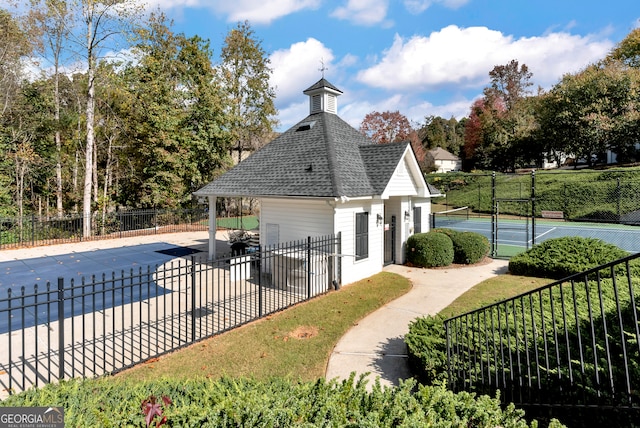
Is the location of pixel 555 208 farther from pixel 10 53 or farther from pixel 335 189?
pixel 10 53

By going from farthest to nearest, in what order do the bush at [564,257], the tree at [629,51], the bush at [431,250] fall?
the tree at [629,51] < the bush at [431,250] < the bush at [564,257]

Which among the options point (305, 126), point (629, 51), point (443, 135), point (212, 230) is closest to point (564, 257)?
point (305, 126)

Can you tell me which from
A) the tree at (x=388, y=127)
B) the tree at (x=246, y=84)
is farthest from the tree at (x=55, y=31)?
the tree at (x=388, y=127)

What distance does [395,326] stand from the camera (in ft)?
26.1

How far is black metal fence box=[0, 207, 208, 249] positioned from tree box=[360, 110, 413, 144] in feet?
96.0

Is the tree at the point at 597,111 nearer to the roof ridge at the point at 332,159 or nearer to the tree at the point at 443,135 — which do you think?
the tree at the point at 443,135

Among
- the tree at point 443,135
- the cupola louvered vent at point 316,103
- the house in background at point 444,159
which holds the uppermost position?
the tree at point 443,135

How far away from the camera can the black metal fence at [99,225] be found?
58.7 ft

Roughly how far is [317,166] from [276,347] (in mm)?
7119

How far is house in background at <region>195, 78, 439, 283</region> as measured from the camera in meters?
11.4

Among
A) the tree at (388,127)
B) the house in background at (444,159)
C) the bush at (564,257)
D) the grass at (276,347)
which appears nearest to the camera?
the grass at (276,347)

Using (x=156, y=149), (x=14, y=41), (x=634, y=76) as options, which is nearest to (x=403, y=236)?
(x=156, y=149)

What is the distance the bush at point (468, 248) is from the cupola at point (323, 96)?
26.6 ft

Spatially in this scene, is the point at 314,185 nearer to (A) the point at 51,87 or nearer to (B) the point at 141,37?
(B) the point at 141,37
